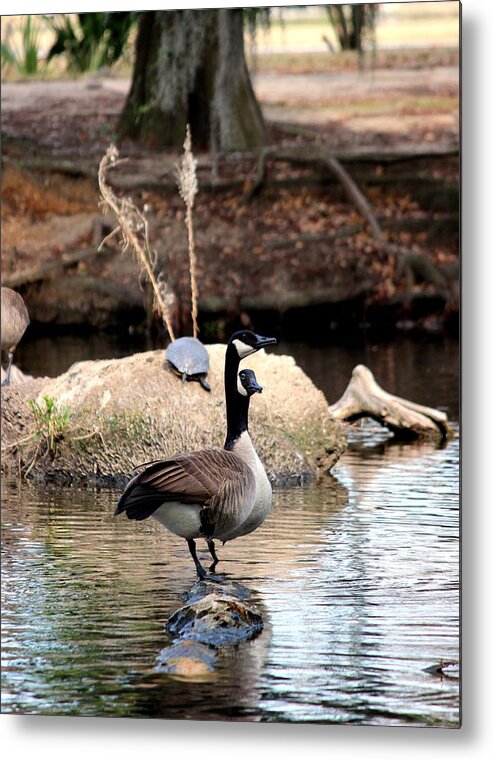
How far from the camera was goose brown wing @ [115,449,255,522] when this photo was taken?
589cm

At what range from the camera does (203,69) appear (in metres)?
9.16

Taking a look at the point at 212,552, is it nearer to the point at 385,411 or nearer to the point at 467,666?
the point at 467,666

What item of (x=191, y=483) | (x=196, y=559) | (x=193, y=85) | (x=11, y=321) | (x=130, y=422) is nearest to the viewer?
(x=191, y=483)

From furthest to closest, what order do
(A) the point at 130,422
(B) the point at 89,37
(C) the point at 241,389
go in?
(A) the point at 130,422, (B) the point at 89,37, (C) the point at 241,389

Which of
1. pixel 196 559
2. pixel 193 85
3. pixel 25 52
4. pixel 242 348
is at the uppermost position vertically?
pixel 25 52

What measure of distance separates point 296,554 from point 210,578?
0.63 meters

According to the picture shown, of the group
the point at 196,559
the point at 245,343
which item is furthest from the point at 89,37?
the point at 196,559

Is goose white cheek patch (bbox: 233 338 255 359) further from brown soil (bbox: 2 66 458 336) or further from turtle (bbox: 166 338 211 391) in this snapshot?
turtle (bbox: 166 338 211 391)

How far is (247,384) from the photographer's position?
21.0 feet

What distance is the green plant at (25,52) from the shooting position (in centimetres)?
682

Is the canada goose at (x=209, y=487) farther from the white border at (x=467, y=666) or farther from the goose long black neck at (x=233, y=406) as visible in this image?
the white border at (x=467, y=666)

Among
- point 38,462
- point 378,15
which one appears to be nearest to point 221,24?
point 378,15

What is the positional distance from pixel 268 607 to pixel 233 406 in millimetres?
854

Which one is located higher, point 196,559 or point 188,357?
point 188,357
